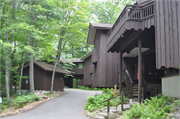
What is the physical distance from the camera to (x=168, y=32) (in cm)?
707

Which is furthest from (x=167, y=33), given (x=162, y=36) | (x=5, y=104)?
(x=5, y=104)

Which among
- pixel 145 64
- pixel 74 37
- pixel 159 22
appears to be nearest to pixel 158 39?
pixel 159 22

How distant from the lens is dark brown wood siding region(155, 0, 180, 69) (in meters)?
6.79

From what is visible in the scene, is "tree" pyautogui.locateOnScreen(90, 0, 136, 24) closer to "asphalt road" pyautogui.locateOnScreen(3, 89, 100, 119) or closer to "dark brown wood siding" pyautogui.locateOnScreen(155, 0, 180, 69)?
"asphalt road" pyautogui.locateOnScreen(3, 89, 100, 119)

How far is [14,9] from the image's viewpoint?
60.8 ft

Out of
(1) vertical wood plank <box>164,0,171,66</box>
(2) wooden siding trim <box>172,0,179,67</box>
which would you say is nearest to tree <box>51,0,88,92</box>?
(1) vertical wood plank <box>164,0,171,66</box>

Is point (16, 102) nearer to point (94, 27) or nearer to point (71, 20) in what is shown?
point (94, 27)

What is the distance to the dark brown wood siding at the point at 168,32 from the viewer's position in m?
6.79

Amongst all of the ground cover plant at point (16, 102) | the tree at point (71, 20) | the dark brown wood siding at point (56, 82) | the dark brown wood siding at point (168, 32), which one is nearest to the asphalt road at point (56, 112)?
the ground cover plant at point (16, 102)

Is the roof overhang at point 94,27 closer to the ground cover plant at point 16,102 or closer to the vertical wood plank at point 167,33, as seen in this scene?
the ground cover plant at point 16,102

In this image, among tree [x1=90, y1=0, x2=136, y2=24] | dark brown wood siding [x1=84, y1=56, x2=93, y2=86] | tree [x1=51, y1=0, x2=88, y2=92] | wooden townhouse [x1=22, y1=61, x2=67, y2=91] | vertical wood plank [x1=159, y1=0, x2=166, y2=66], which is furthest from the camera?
tree [x1=90, y1=0, x2=136, y2=24]

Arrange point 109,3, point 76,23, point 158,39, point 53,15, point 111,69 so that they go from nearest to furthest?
point 158,39 → point 111,69 → point 53,15 → point 76,23 → point 109,3

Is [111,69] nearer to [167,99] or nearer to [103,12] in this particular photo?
[167,99]

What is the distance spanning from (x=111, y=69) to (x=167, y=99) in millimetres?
10246
